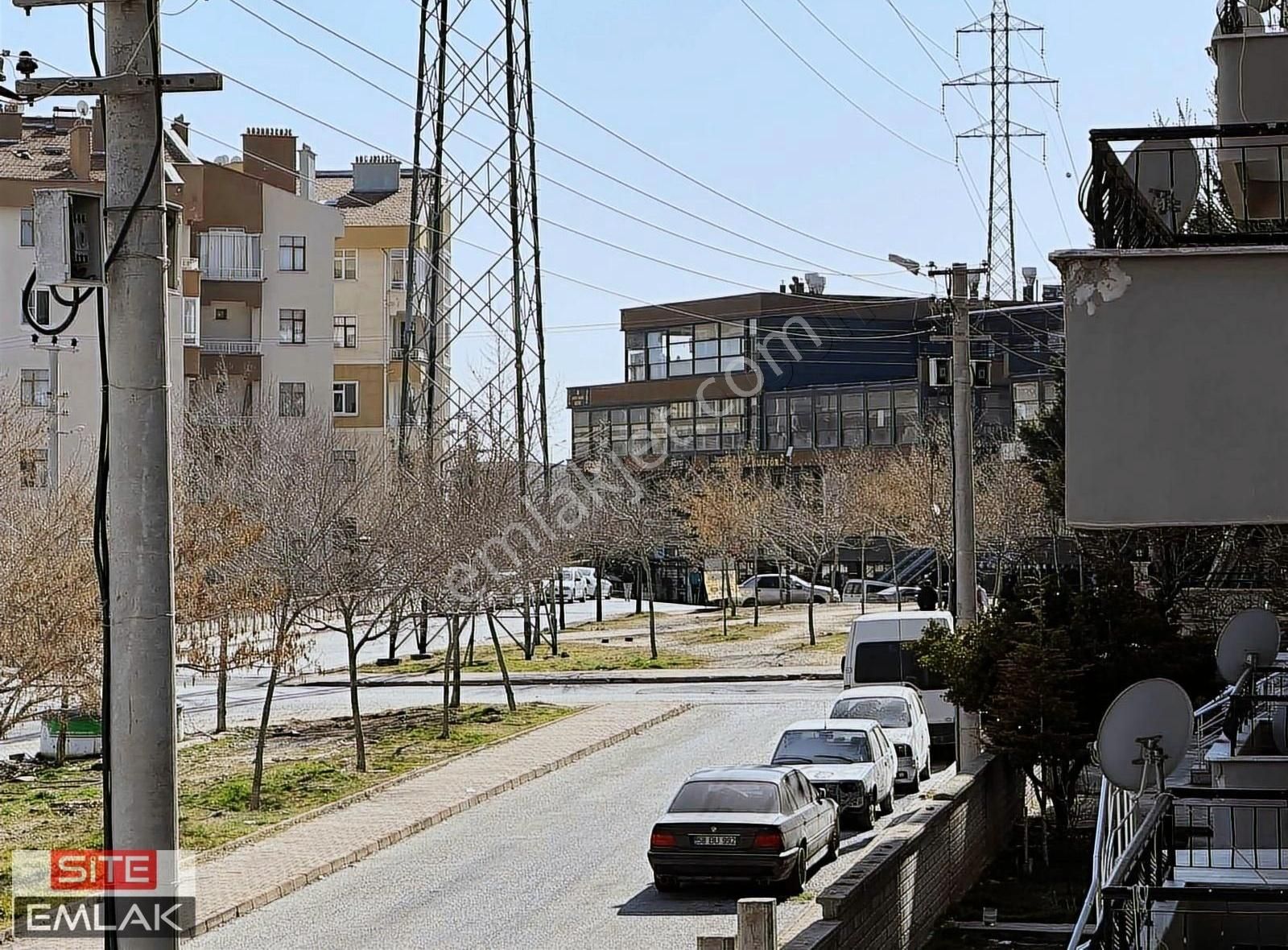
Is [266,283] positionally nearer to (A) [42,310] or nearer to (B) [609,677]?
(B) [609,677]

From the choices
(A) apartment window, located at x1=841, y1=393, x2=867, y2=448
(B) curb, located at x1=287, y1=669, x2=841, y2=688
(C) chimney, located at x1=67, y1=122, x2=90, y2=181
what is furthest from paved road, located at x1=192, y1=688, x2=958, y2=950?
(A) apartment window, located at x1=841, y1=393, x2=867, y2=448

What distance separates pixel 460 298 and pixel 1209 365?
2793cm

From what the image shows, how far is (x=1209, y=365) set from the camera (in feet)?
30.8

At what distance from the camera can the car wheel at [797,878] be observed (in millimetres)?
16953

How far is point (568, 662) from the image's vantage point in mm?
44562

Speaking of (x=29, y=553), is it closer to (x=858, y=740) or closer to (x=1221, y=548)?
(x=858, y=740)

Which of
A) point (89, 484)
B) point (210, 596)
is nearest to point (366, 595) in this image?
point (210, 596)

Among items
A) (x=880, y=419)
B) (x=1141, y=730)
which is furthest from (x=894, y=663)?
(x=880, y=419)

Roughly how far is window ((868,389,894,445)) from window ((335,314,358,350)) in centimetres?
2571

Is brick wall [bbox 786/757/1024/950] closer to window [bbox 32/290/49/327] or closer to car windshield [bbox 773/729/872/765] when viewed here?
car windshield [bbox 773/729/872/765]

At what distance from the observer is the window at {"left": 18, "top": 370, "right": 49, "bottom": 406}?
51.3m

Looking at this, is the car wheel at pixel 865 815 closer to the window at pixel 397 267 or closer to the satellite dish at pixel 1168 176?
the satellite dish at pixel 1168 176

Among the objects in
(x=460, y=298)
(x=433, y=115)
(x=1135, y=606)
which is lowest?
(x=1135, y=606)

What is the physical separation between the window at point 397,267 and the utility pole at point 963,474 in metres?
48.3
